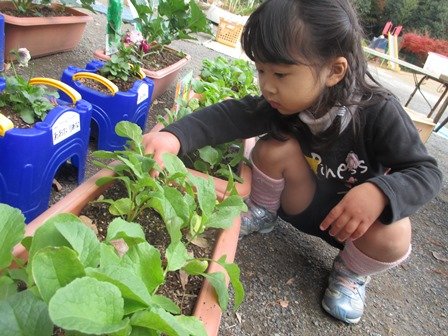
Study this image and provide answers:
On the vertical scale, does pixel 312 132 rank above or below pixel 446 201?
above

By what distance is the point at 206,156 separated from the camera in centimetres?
107

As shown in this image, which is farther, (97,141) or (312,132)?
(97,141)

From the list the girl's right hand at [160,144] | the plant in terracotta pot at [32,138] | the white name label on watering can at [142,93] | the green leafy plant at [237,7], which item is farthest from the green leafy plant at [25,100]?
the green leafy plant at [237,7]

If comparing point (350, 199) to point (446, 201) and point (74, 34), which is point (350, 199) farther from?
point (74, 34)

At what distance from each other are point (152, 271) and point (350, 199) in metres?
0.56

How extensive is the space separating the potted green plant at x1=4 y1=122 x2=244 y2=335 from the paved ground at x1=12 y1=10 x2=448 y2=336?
0.30 metres

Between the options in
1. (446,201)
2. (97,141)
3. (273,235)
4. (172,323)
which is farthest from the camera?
(446,201)

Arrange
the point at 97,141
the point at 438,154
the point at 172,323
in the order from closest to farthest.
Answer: the point at 172,323 → the point at 97,141 → the point at 438,154

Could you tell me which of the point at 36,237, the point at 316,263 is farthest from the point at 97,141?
the point at 36,237

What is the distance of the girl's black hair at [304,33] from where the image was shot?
869 millimetres

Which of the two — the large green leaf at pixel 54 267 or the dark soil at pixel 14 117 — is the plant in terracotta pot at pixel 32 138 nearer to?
the dark soil at pixel 14 117

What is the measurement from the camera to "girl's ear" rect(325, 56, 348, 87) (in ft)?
3.10

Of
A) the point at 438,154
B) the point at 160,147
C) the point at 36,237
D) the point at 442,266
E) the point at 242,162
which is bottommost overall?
the point at 438,154

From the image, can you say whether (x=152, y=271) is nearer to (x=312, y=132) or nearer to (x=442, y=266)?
(x=312, y=132)
